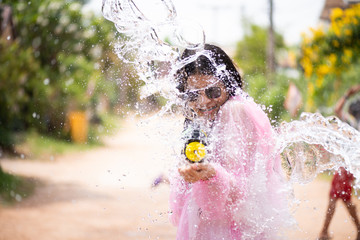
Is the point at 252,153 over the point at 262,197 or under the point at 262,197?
over

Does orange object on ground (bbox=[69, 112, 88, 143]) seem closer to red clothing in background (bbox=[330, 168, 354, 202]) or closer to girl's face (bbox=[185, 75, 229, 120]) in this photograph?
red clothing in background (bbox=[330, 168, 354, 202])

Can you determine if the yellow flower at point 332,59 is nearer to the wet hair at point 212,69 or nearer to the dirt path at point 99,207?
the dirt path at point 99,207

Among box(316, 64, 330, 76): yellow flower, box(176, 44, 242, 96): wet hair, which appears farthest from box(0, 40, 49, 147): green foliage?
box(176, 44, 242, 96): wet hair

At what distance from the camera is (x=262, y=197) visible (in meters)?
1.80

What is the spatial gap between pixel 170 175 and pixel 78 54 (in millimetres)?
9784

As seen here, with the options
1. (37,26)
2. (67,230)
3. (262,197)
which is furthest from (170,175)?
(37,26)

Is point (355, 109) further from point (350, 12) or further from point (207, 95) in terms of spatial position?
point (350, 12)

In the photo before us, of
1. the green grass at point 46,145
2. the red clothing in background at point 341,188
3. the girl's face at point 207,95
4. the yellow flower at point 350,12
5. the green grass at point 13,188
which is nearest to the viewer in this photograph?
the girl's face at point 207,95

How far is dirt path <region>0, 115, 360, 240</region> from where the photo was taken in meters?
4.51

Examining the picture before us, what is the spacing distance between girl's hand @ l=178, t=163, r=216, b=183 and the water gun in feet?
0.11

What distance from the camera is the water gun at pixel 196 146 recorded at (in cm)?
165

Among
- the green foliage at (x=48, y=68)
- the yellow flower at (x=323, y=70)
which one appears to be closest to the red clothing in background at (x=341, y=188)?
the yellow flower at (x=323, y=70)

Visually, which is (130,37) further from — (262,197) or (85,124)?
(85,124)

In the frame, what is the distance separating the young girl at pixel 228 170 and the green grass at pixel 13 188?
475 centimetres
